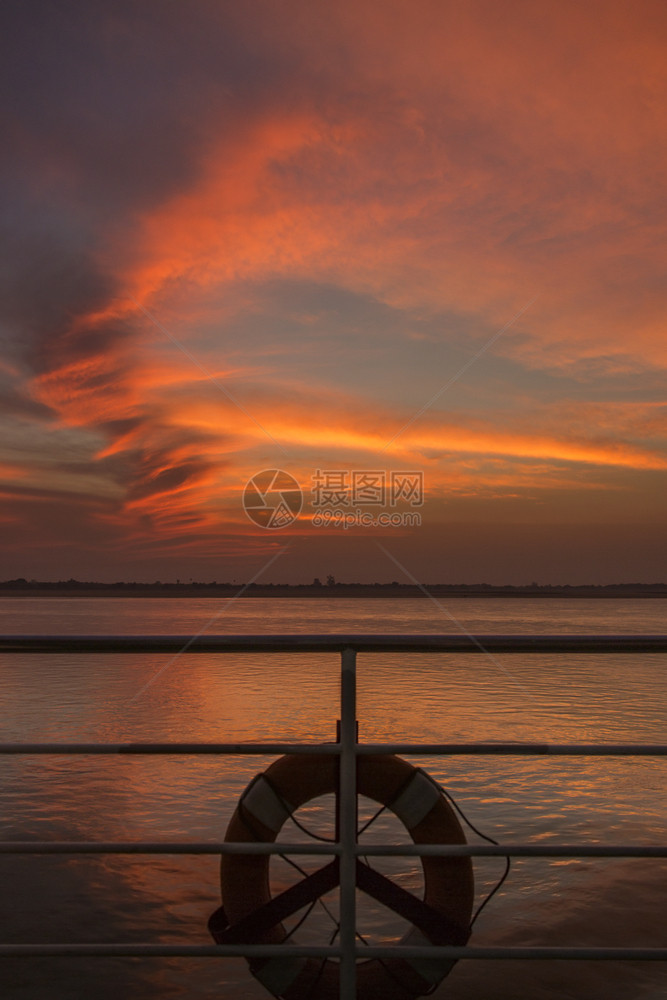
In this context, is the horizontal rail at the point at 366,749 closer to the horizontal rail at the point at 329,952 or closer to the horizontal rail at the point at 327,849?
the horizontal rail at the point at 327,849

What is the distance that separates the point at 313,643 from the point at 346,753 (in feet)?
0.79

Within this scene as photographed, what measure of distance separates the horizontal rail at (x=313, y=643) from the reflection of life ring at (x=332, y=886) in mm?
324

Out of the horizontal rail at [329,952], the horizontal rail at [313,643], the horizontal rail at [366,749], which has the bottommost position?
the horizontal rail at [329,952]

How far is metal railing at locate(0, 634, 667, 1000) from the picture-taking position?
1.49m

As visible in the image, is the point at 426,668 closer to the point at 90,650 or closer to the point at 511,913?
the point at 511,913

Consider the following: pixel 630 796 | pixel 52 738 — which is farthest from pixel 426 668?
pixel 630 796

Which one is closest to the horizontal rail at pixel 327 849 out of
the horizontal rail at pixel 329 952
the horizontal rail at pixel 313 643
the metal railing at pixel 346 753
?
the metal railing at pixel 346 753

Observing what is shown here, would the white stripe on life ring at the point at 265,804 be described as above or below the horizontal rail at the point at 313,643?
below

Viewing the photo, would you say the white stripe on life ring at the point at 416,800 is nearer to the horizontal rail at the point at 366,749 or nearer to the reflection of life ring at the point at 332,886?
the reflection of life ring at the point at 332,886

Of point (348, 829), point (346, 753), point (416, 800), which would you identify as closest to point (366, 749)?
point (346, 753)

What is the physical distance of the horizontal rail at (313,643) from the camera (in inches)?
61.0

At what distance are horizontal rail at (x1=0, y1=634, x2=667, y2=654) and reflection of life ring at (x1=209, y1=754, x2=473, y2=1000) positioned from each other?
1.06 ft

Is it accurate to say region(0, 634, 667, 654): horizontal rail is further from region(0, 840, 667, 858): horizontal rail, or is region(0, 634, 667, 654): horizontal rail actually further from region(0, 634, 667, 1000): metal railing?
region(0, 840, 667, 858): horizontal rail

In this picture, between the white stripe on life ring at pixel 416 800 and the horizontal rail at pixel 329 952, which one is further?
the white stripe on life ring at pixel 416 800
